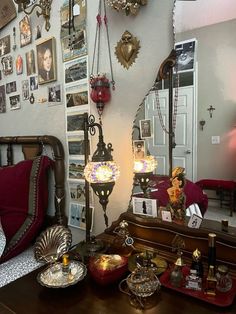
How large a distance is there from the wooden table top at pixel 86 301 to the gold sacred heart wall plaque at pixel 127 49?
2.66 feet

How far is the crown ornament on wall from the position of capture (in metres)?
0.96

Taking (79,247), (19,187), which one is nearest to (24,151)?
(19,187)

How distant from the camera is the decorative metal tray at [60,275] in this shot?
0.75 metres

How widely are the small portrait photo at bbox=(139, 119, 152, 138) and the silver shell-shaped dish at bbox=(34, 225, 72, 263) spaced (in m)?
0.47

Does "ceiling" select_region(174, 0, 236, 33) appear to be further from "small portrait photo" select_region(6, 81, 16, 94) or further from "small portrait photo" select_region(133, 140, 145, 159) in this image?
"small portrait photo" select_region(6, 81, 16, 94)

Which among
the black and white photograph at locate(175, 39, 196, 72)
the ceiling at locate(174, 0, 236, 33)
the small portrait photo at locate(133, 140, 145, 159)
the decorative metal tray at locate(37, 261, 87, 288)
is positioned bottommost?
the decorative metal tray at locate(37, 261, 87, 288)

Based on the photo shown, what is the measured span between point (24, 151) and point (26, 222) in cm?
45

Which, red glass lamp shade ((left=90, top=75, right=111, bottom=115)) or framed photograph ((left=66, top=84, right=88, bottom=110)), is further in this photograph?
framed photograph ((left=66, top=84, right=88, bottom=110))

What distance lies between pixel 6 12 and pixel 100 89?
0.97m

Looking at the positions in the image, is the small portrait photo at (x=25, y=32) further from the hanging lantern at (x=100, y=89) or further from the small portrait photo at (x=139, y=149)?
the small portrait photo at (x=139, y=149)

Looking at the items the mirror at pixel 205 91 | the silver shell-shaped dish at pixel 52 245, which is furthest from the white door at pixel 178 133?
the silver shell-shaped dish at pixel 52 245

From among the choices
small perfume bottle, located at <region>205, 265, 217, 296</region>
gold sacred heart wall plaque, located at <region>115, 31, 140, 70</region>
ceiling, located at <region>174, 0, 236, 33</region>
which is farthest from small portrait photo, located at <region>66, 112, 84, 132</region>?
small perfume bottle, located at <region>205, 265, 217, 296</region>

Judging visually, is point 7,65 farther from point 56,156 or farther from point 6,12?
point 56,156

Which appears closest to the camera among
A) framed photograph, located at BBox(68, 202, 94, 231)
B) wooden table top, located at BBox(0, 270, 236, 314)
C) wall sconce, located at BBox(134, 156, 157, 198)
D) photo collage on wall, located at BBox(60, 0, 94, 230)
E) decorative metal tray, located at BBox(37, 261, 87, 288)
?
wooden table top, located at BBox(0, 270, 236, 314)
